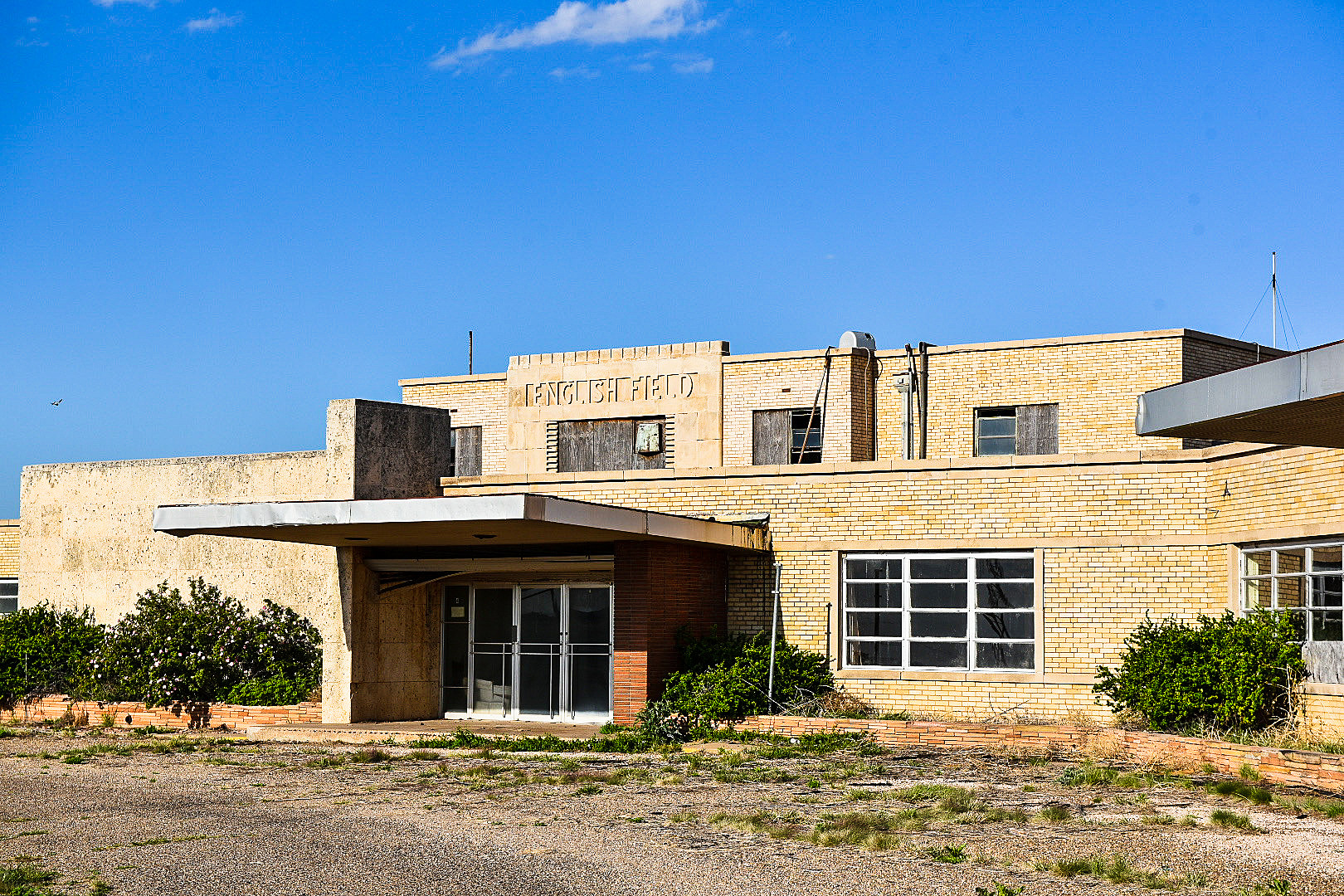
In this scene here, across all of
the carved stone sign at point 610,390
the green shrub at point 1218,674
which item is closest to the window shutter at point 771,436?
the carved stone sign at point 610,390

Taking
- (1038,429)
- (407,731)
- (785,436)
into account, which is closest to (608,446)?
(785,436)

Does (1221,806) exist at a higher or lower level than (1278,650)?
lower

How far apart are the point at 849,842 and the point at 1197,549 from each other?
32.1ft

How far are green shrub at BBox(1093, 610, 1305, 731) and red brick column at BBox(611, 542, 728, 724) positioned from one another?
6.01m

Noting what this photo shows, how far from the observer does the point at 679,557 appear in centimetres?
2130

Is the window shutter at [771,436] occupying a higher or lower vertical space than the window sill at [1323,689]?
higher

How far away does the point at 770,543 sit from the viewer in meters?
21.9

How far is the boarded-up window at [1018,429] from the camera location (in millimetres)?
34531

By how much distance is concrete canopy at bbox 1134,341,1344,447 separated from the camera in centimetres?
1106

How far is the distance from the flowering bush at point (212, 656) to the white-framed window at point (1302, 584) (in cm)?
1324

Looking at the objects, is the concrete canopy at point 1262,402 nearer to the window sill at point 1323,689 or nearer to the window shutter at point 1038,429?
the window sill at point 1323,689

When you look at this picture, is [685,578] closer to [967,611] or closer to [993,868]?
[967,611]

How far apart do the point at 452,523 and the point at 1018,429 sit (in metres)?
19.8

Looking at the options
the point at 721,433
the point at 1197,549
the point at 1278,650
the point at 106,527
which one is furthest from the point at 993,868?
the point at 721,433
